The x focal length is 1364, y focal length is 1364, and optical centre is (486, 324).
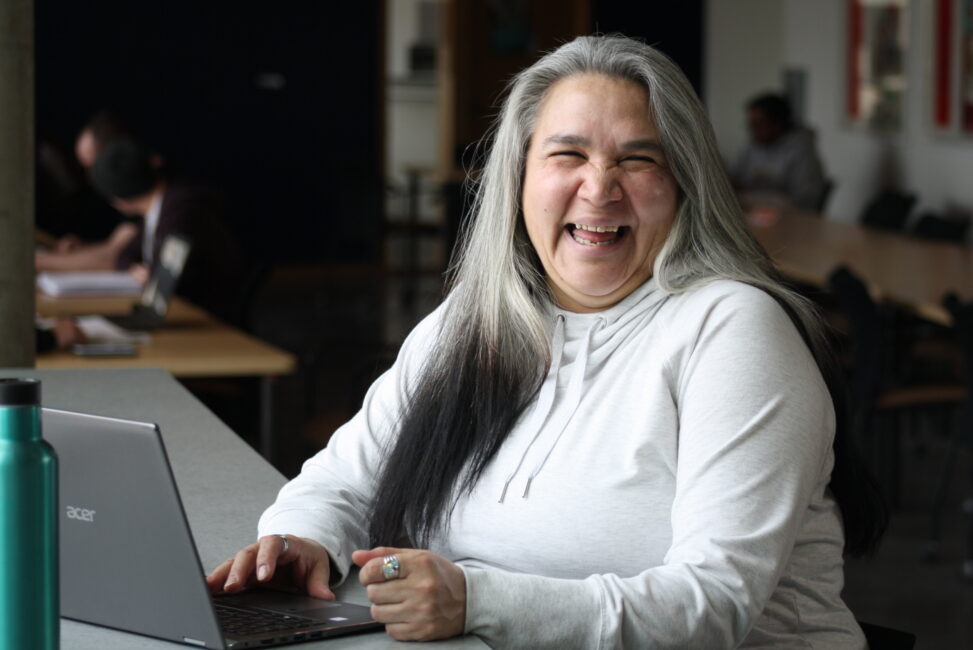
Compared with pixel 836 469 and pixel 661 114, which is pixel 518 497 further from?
pixel 661 114

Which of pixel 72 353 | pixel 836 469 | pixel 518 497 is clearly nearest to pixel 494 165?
pixel 518 497

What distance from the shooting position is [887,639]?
1853mm

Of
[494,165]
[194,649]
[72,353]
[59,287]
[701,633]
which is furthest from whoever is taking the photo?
[59,287]

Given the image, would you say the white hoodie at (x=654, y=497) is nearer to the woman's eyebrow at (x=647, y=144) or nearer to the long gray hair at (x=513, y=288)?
the long gray hair at (x=513, y=288)

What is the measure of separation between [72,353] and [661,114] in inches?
95.9

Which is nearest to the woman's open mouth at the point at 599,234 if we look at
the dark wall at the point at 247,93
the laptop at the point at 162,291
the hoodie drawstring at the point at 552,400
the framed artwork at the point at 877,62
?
the hoodie drawstring at the point at 552,400

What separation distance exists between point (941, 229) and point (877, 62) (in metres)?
3.21

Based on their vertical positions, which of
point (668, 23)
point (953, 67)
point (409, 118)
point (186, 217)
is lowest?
point (186, 217)

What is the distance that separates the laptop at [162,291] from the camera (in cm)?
432

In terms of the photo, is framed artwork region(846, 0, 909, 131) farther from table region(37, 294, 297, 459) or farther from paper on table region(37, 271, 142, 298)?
table region(37, 294, 297, 459)

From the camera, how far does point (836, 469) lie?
1.80 meters

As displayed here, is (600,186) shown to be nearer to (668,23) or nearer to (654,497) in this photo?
(654,497)

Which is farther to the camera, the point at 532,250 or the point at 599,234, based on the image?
the point at 532,250

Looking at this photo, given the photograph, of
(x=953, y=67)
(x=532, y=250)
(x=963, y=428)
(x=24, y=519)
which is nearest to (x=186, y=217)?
(x=963, y=428)
